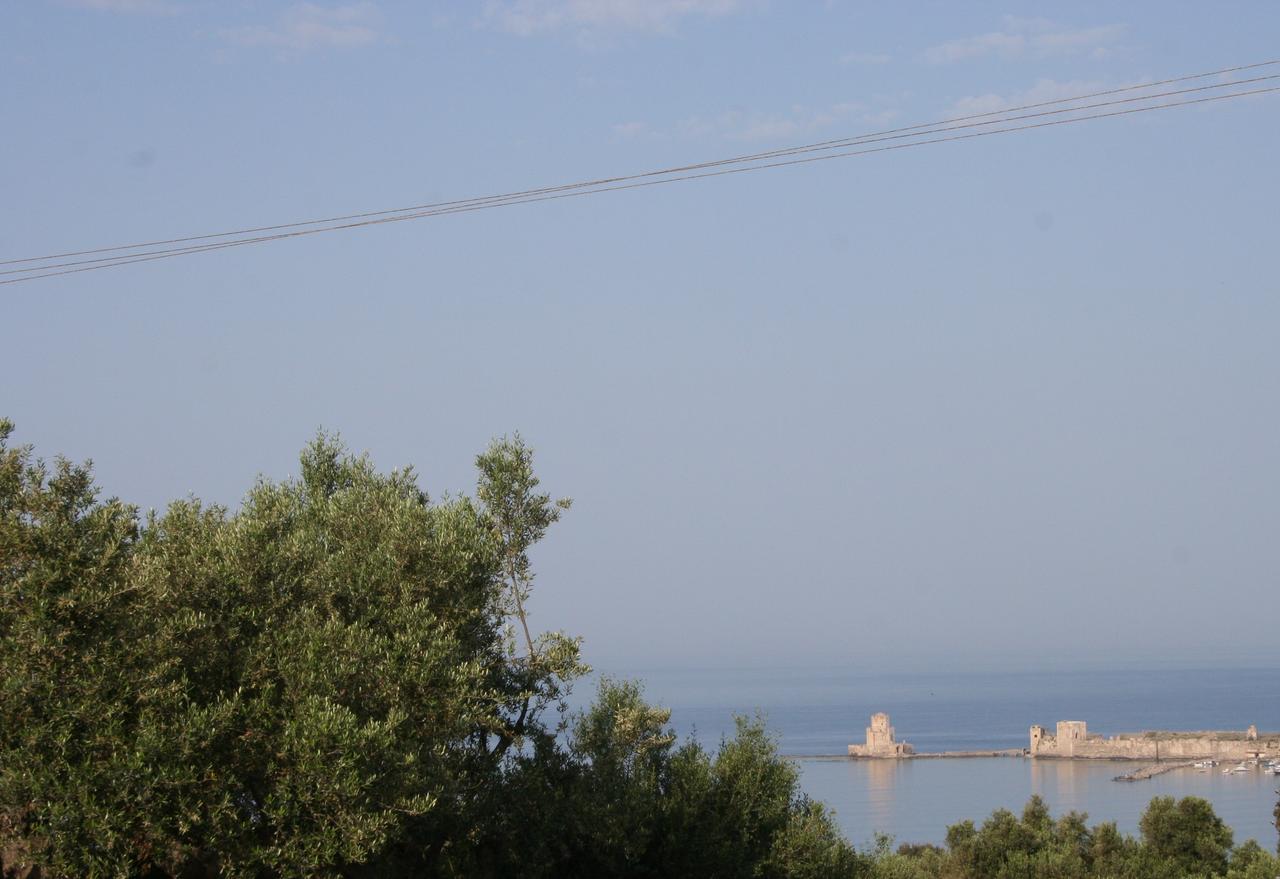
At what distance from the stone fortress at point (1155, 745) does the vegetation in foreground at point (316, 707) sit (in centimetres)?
11603

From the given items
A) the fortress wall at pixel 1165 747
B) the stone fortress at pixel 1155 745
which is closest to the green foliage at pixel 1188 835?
the stone fortress at pixel 1155 745

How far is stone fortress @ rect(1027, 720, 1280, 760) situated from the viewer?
385 ft

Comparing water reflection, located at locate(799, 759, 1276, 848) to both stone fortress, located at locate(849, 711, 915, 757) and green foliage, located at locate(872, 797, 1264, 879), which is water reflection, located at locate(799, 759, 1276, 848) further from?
green foliage, located at locate(872, 797, 1264, 879)

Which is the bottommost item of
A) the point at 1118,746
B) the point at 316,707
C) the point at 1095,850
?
the point at 1095,850

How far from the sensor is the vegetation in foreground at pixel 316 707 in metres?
8.55

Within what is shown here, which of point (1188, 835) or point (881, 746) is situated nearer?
point (1188, 835)

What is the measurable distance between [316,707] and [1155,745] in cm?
12614

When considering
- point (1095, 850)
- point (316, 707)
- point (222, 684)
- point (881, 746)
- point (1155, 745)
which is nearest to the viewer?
point (316, 707)

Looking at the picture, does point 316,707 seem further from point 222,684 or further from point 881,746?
point 881,746

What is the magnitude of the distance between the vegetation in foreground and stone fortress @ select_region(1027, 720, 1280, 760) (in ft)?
381

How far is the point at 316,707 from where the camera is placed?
29.9ft

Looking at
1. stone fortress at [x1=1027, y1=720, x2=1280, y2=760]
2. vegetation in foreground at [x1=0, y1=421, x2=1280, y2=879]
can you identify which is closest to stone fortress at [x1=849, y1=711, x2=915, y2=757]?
stone fortress at [x1=1027, y1=720, x2=1280, y2=760]

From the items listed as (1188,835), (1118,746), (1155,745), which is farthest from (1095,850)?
(1118,746)

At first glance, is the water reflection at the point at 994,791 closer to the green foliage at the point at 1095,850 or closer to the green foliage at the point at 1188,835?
the green foliage at the point at 1095,850
